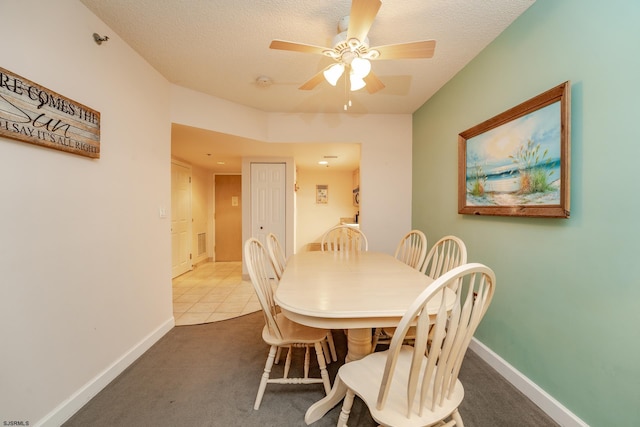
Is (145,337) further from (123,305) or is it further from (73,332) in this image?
(73,332)

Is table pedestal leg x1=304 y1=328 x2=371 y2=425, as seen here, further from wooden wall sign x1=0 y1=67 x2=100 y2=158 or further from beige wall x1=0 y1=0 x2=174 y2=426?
wooden wall sign x1=0 y1=67 x2=100 y2=158

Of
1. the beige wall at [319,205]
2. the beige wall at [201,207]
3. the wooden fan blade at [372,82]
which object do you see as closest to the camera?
the wooden fan blade at [372,82]

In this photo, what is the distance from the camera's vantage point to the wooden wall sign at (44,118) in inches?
43.5

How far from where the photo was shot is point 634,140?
3.43ft

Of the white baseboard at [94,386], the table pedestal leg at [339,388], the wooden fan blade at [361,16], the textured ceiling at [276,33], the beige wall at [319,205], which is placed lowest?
the white baseboard at [94,386]

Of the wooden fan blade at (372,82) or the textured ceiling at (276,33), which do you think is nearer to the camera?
the textured ceiling at (276,33)

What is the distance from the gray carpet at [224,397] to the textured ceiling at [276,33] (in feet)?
7.47

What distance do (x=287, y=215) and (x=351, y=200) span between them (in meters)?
2.09

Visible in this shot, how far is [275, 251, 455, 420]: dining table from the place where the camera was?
3.36ft

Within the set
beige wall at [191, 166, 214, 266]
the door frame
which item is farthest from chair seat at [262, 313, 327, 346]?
beige wall at [191, 166, 214, 266]

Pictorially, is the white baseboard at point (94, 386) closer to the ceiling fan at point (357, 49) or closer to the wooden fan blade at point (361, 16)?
the ceiling fan at point (357, 49)

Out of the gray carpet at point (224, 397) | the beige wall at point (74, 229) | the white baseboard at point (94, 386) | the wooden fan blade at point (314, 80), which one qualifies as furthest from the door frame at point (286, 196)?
the wooden fan blade at point (314, 80)

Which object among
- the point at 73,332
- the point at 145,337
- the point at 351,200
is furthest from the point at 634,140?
the point at 351,200

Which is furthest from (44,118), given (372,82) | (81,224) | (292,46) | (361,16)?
(372,82)
